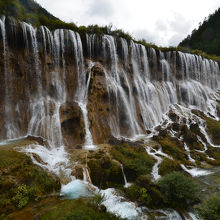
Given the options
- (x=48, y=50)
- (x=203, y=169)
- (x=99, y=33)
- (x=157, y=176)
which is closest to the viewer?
(x=157, y=176)

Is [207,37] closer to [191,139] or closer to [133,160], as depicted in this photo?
[191,139]

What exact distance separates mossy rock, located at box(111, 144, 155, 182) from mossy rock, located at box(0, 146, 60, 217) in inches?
180

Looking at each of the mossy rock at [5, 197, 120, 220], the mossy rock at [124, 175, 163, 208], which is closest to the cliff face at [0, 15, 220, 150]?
the mossy rock at [124, 175, 163, 208]

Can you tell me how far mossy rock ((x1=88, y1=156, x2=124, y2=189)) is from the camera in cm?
1029

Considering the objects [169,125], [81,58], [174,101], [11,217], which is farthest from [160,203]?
[174,101]

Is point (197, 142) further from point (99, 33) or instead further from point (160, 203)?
point (99, 33)

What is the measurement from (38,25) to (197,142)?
2239cm

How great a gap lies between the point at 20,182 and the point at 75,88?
1311 centimetres

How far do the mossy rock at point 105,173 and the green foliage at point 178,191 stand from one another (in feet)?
10.1

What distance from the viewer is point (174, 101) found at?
2970 cm

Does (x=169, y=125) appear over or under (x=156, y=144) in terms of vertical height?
over

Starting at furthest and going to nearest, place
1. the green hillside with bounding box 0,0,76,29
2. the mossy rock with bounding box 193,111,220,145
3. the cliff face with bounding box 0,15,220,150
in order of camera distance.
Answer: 1. the mossy rock with bounding box 193,111,220,145
2. the green hillside with bounding box 0,0,76,29
3. the cliff face with bounding box 0,15,220,150

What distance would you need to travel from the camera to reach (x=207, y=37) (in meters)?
76.6

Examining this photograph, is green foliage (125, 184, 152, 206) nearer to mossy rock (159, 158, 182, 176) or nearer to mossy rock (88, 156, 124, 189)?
mossy rock (88, 156, 124, 189)
